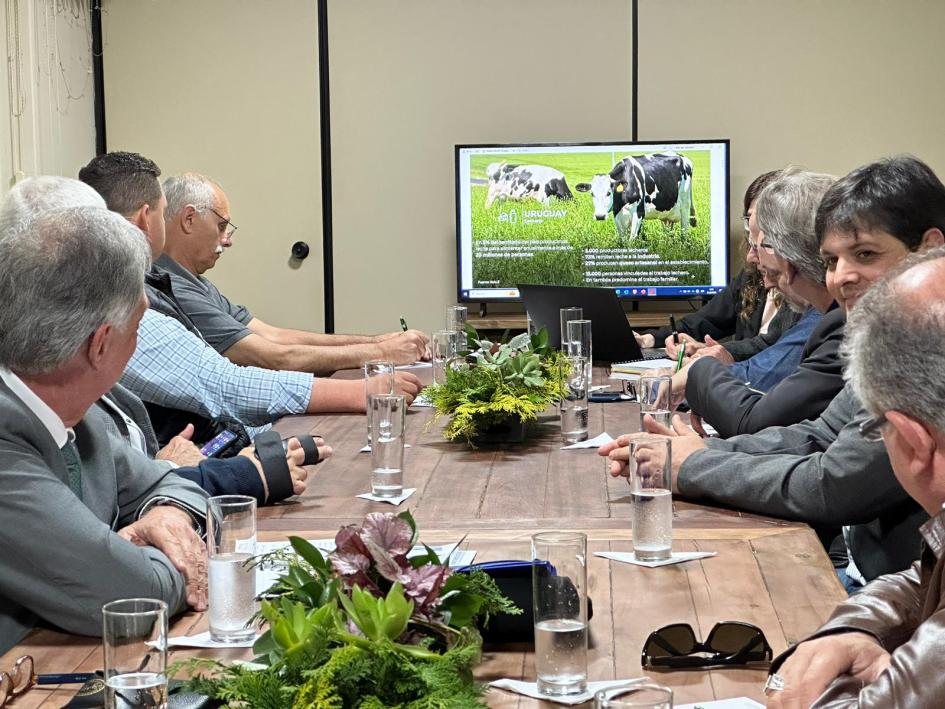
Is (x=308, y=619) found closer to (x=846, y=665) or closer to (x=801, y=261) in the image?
(x=846, y=665)

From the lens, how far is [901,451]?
1247mm

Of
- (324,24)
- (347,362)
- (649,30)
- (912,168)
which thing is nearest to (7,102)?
(324,24)

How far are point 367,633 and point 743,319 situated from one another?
170 inches

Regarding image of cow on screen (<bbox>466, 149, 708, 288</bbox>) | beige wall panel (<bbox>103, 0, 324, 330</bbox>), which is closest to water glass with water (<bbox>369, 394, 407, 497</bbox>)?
image of cow on screen (<bbox>466, 149, 708, 288</bbox>)

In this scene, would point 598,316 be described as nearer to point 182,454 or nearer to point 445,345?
point 445,345

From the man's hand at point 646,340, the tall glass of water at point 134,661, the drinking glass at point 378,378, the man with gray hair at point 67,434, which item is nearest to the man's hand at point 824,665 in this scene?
the tall glass of water at point 134,661

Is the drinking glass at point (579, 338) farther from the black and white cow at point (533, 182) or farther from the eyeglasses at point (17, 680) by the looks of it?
the black and white cow at point (533, 182)

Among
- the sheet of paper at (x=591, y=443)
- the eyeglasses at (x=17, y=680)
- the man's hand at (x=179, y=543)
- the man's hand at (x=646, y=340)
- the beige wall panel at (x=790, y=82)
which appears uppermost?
the beige wall panel at (x=790, y=82)

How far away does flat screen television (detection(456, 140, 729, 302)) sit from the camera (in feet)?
19.9

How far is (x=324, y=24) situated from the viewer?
630 cm

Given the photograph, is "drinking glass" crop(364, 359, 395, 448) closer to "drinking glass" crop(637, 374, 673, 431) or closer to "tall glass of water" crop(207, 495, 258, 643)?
"drinking glass" crop(637, 374, 673, 431)

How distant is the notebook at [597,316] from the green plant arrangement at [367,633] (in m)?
2.83

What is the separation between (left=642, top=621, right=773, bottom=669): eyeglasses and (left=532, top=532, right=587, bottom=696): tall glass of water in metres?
0.13

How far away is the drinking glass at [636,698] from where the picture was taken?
36.5 inches
